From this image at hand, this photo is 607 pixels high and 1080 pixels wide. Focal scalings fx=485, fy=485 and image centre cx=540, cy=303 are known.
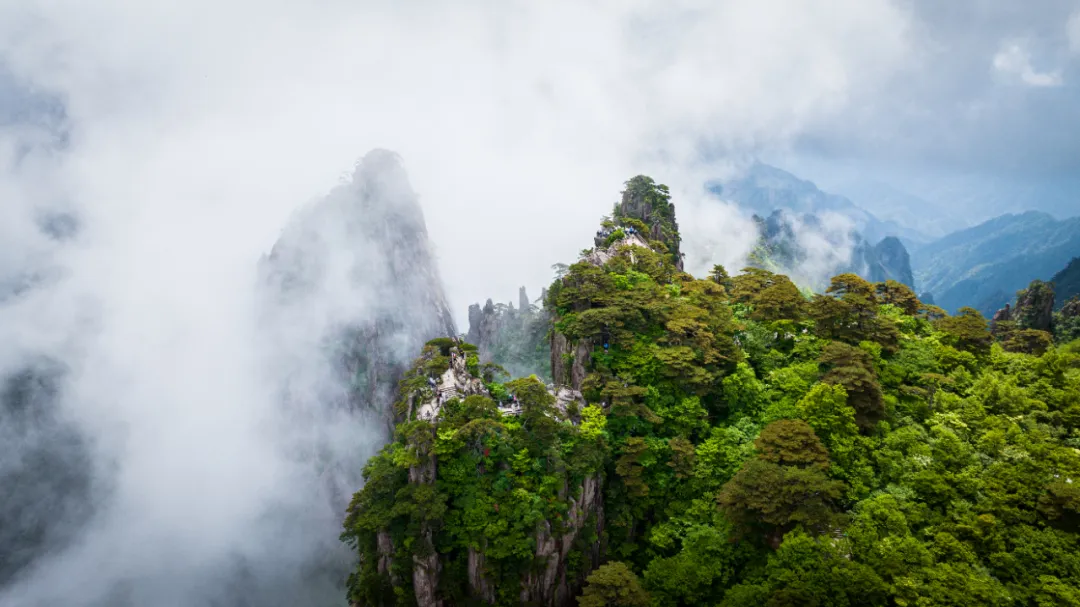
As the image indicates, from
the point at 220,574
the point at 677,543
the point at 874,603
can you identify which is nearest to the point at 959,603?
the point at 874,603

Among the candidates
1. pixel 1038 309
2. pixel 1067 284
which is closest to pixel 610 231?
pixel 1038 309

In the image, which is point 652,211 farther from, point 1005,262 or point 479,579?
point 1005,262

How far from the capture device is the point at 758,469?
21250mm

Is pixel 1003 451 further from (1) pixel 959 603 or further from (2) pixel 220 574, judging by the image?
(2) pixel 220 574

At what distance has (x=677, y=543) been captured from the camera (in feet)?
83.0

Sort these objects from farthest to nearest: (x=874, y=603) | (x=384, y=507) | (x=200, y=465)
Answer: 1. (x=200, y=465)
2. (x=384, y=507)
3. (x=874, y=603)

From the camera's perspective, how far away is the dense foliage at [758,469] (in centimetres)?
1788

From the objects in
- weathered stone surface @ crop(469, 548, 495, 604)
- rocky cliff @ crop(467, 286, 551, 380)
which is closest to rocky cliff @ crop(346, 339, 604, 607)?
weathered stone surface @ crop(469, 548, 495, 604)

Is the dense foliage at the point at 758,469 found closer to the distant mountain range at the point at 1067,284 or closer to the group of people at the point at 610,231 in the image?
the group of people at the point at 610,231

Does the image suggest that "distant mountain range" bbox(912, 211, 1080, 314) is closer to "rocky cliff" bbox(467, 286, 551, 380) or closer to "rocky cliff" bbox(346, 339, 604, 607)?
"rocky cliff" bbox(467, 286, 551, 380)

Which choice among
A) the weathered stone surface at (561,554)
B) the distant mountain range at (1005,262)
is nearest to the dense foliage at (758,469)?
the weathered stone surface at (561,554)

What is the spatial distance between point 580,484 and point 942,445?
17.2m

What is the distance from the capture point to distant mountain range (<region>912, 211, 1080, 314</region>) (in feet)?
456

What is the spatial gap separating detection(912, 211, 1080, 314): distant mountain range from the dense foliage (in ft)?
459
